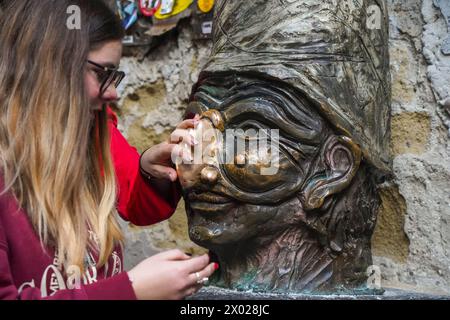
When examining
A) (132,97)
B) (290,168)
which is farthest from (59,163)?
(132,97)

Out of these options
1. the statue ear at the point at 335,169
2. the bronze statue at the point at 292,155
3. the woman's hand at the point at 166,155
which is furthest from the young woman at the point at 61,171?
the statue ear at the point at 335,169

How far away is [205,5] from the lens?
2074 mm

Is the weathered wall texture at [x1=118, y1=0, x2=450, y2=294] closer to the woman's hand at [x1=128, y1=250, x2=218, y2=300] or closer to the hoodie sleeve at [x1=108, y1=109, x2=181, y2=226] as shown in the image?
the hoodie sleeve at [x1=108, y1=109, x2=181, y2=226]

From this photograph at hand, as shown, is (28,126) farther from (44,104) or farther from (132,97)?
(132,97)

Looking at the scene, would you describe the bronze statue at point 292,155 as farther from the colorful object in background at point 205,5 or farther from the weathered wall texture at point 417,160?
the colorful object in background at point 205,5

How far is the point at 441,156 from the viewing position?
1.71 meters

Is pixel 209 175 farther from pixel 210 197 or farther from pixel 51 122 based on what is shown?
pixel 51 122

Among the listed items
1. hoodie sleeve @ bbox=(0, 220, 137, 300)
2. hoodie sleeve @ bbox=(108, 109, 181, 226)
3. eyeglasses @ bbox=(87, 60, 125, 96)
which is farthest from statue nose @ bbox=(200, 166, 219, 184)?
hoodie sleeve @ bbox=(0, 220, 137, 300)

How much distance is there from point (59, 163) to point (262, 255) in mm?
509

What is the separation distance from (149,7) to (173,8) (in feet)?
0.32

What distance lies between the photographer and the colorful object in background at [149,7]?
7.20ft

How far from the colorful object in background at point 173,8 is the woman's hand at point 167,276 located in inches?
47.1
